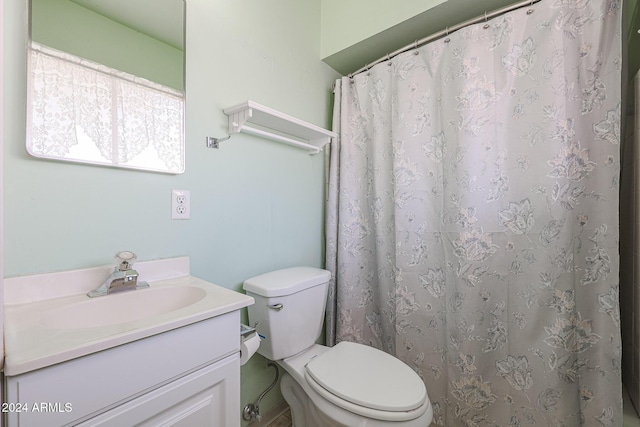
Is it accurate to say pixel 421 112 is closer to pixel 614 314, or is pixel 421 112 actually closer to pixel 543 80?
pixel 543 80

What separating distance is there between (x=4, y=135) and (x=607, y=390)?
216 centimetres

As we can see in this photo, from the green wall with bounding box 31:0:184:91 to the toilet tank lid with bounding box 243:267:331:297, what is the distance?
35.4 inches

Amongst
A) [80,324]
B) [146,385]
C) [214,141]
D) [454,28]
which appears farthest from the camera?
[454,28]

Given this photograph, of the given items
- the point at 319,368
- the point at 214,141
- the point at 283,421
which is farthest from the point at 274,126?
the point at 283,421

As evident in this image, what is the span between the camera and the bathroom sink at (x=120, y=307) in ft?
2.53

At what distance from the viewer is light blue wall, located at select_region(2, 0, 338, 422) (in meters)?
0.79

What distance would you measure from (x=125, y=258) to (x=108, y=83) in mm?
618

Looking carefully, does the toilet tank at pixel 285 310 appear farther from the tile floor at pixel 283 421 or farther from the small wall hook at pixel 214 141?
the small wall hook at pixel 214 141

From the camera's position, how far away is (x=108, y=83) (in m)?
0.94

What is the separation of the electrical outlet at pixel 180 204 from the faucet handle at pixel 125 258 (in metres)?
0.21

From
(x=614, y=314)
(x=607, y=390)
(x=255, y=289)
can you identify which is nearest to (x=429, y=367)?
(x=607, y=390)

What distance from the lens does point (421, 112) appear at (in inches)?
56.4

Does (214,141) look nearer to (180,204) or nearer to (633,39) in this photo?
(180,204)

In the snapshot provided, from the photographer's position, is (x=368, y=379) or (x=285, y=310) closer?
(x=368, y=379)
